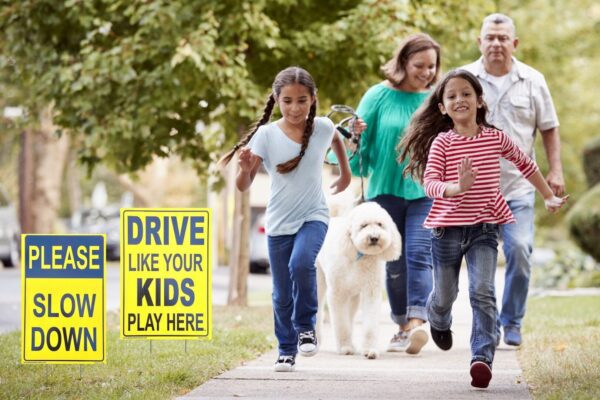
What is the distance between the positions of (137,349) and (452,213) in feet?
9.39

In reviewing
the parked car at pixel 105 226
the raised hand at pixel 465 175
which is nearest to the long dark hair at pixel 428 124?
the raised hand at pixel 465 175

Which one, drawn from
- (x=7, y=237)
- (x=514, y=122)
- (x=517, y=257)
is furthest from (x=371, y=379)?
(x=7, y=237)

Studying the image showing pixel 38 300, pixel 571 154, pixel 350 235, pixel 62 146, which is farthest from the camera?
pixel 571 154

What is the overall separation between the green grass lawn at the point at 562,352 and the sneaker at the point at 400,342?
0.78 meters

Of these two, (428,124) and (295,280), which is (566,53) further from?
(295,280)

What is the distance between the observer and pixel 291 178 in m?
7.00

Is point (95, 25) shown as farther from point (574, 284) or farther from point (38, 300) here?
point (574, 284)

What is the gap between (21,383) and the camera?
6.51m

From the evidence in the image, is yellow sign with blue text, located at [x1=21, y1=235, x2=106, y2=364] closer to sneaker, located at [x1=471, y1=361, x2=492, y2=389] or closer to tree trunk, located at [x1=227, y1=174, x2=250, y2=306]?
sneaker, located at [x1=471, y1=361, x2=492, y2=389]

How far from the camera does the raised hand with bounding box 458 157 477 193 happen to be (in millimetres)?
5840

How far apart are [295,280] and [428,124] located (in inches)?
46.0

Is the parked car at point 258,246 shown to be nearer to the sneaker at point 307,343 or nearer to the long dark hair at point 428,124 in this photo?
the sneaker at point 307,343

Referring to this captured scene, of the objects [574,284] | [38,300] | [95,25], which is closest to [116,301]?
[95,25]

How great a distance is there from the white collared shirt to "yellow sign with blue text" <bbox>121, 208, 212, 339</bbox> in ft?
6.92
